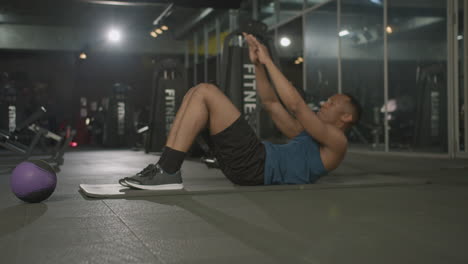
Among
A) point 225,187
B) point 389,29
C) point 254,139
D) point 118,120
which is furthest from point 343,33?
point 254,139

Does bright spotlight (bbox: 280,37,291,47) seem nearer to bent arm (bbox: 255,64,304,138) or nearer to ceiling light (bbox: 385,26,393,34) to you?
ceiling light (bbox: 385,26,393,34)

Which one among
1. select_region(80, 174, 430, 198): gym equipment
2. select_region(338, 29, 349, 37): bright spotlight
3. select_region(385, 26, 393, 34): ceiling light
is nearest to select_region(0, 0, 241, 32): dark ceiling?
select_region(338, 29, 349, 37): bright spotlight

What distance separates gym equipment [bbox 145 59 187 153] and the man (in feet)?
15.9

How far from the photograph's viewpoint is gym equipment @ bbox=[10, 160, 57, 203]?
2.36 m

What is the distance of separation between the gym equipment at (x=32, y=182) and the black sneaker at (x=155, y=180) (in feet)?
1.41

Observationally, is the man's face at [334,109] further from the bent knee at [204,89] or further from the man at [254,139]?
the bent knee at [204,89]

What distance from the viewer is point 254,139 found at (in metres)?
2.65

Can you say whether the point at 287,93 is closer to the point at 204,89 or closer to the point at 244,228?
the point at 204,89

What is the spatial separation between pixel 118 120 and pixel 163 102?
3.49m

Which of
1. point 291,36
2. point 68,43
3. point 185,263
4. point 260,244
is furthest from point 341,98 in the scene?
point 68,43

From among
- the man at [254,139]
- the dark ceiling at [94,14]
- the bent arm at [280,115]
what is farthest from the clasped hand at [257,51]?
the dark ceiling at [94,14]

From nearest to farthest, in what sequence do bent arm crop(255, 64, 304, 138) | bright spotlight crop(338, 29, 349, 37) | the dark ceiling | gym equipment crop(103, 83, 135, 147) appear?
bent arm crop(255, 64, 304, 138)
bright spotlight crop(338, 29, 349, 37)
gym equipment crop(103, 83, 135, 147)
the dark ceiling

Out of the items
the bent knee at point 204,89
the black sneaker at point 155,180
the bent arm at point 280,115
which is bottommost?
the black sneaker at point 155,180

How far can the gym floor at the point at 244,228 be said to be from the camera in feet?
4.58
